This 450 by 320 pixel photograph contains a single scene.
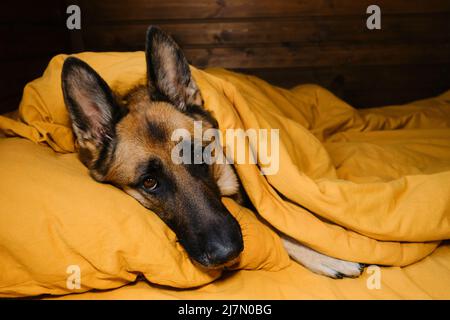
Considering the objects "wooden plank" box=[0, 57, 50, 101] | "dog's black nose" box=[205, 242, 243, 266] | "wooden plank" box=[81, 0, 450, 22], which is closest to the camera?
"dog's black nose" box=[205, 242, 243, 266]

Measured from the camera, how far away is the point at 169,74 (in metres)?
1.67

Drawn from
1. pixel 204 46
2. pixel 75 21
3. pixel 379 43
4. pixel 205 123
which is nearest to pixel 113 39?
pixel 75 21

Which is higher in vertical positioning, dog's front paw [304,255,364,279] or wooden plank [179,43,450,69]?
wooden plank [179,43,450,69]

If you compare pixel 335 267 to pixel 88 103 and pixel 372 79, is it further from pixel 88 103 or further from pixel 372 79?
pixel 372 79

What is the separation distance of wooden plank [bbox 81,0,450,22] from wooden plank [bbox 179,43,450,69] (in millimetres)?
330

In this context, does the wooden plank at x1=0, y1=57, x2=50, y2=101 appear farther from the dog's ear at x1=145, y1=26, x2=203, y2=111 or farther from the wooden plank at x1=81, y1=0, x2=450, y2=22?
the dog's ear at x1=145, y1=26, x2=203, y2=111

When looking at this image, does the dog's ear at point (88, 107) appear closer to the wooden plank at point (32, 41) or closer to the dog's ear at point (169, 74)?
the dog's ear at point (169, 74)

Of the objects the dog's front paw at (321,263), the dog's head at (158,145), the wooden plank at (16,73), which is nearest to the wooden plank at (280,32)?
the wooden plank at (16,73)

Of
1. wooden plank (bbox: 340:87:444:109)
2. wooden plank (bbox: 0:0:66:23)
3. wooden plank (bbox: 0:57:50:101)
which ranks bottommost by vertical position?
wooden plank (bbox: 340:87:444:109)

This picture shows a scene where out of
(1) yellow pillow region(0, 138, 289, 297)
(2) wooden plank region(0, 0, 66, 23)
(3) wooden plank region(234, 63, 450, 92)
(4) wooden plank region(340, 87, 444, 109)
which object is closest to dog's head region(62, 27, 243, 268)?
(1) yellow pillow region(0, 138, 289, 297)

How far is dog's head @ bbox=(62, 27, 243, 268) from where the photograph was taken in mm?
1359

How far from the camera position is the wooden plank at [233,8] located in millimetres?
3324

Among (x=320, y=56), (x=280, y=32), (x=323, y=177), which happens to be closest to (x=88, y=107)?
(x=323, y=177)
